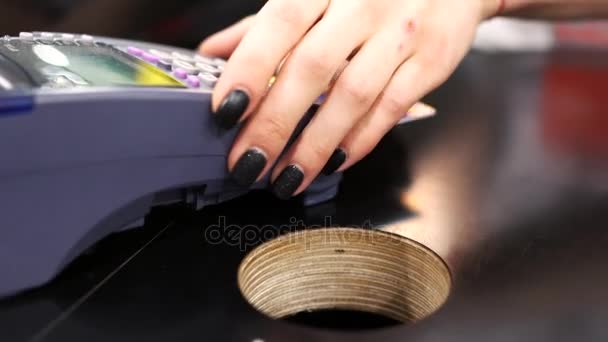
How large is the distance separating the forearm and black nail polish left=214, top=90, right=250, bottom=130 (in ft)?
1.67

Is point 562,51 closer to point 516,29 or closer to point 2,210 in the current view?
point 516,29

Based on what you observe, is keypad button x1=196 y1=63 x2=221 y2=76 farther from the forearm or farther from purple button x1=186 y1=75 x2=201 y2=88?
the forearm

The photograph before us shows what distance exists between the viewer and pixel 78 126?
1.18 ft

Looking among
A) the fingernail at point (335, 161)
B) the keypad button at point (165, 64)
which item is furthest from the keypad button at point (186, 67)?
the fingernail at point (335, 161)

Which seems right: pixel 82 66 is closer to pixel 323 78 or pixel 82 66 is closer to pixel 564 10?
pixel 323 78

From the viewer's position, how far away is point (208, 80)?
44cm

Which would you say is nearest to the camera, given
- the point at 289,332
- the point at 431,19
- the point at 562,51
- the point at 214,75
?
the point at 289,332

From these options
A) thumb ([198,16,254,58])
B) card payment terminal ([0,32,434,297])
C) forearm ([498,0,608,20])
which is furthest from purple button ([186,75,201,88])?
forearm ([498,0,608,20])

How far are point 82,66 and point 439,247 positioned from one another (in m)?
0.25

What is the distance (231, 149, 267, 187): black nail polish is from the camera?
441 mm

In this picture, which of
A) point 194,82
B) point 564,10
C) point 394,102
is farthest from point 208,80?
point 564,10

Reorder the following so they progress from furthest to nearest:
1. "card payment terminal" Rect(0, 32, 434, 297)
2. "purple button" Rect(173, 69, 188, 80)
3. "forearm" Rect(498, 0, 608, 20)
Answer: "forearm" Rect(498, 0, 608, 20), "purple button" Rect(173, 69, 188, 80), "card payment terminal" Rect(0, 32, 434, 297)

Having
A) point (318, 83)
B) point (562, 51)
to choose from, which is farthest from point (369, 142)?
point (562, 51)

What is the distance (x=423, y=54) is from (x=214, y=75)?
0.58 ft
